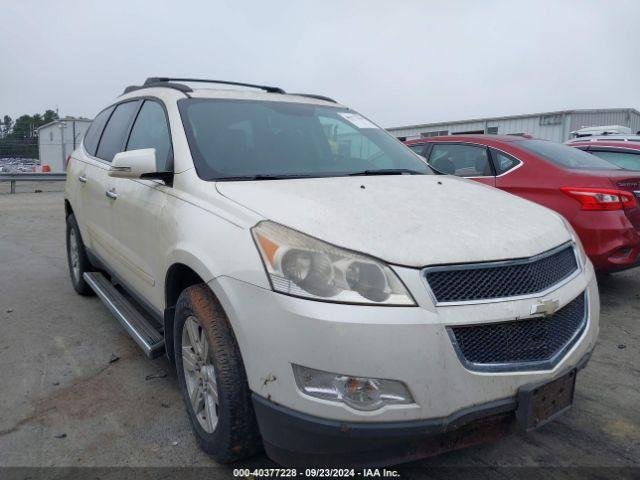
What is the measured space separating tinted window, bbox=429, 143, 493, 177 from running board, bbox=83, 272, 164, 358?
3.22 metres

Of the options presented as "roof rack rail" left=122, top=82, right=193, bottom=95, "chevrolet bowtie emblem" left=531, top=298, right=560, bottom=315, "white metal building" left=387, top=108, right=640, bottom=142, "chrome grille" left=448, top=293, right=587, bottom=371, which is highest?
"white metal building" left=387, top=108, right=640, bottom=142

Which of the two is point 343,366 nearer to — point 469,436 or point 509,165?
point 469,436

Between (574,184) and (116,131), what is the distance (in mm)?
3803

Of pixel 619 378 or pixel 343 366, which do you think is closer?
pixel 343 366

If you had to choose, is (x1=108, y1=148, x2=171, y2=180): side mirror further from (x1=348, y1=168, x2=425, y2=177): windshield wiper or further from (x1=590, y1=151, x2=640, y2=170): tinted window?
(x1=590, y1=151, x2=640, y2=170): tinted window

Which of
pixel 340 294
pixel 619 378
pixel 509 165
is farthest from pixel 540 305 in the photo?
pixel 509 165

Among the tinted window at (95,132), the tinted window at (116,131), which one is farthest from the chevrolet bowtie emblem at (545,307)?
the tinted window at (95,132)

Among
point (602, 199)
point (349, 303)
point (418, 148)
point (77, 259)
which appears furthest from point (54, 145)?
point (349, 303)

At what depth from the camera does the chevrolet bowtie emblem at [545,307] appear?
2068 mm

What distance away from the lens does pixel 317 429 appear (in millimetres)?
1886

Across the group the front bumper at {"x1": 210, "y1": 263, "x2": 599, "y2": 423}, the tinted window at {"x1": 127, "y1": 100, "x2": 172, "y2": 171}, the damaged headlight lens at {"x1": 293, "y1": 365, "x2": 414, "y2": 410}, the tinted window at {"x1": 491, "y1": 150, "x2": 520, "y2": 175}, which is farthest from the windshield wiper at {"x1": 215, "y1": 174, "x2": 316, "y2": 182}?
the tinted window at {"x1": 491, "y1": 150, "x2": 520, "y2": 175}

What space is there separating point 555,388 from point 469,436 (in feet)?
1.38

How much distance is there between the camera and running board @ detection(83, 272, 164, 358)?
3.02 meters

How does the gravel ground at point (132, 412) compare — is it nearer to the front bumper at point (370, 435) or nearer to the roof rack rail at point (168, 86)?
the front bumper at point (370, 435)
